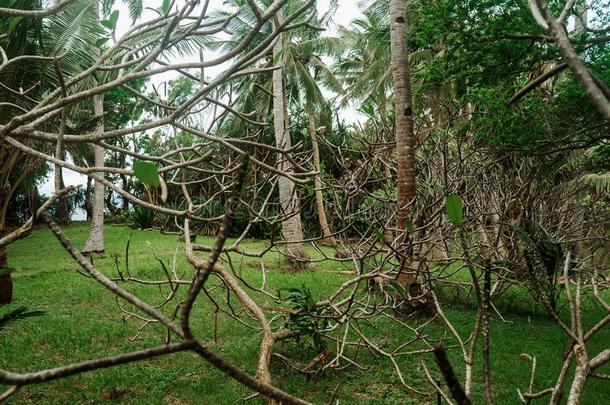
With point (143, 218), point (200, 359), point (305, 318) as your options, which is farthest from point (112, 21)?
point (143, 218)

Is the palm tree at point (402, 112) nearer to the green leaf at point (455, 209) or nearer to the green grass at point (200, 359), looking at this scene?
the green grass at point (200, 359)

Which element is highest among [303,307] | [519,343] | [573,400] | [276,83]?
[276,83]

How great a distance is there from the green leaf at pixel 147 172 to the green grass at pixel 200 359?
9.87 feet

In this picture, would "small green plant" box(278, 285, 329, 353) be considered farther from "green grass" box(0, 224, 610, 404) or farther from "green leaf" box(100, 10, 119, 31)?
"green leaf" box(100, 10, 119, 31)

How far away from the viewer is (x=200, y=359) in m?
Answer: 5.76

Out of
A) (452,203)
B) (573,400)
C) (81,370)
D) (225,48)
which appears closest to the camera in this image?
(81,370)

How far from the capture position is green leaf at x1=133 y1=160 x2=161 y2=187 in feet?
4.38

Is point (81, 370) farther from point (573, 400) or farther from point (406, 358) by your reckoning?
point (406, 358)

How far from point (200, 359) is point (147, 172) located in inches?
193

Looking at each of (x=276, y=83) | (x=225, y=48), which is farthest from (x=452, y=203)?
(x=225, y=48)

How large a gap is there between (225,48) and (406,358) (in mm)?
16471

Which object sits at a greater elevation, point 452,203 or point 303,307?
point 452,203

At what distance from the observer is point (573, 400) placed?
737mm

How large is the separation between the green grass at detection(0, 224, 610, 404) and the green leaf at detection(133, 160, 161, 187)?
3008mm
